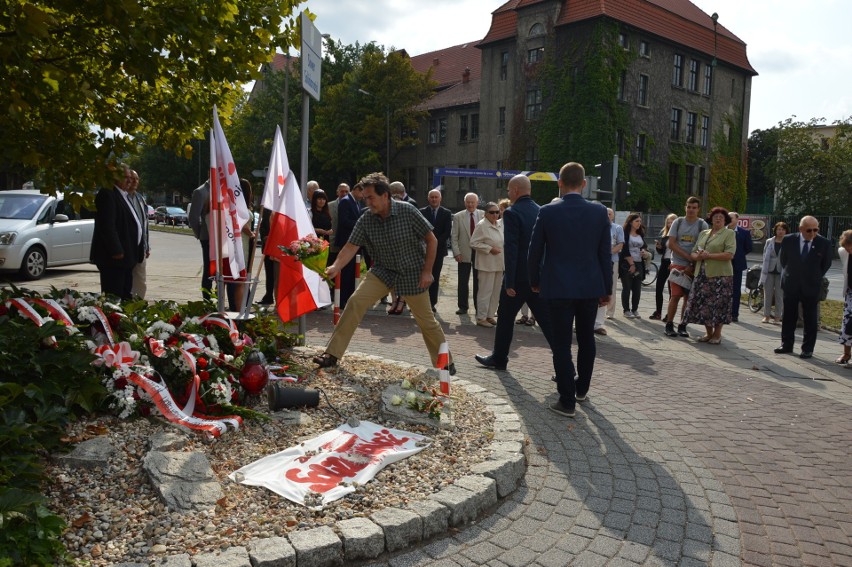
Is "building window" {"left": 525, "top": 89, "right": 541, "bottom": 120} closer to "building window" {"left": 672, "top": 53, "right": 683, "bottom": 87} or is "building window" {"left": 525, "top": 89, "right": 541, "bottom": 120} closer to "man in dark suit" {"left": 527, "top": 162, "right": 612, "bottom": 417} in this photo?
"building window" {"left": 672, "top": 53, "right": 683, "bottom": 87}

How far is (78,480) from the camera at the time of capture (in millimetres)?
3803

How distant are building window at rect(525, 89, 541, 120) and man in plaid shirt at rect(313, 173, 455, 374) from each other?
132 ft

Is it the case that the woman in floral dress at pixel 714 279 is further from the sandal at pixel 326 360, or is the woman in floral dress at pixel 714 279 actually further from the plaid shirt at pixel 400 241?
the sandal at pixel 326 360

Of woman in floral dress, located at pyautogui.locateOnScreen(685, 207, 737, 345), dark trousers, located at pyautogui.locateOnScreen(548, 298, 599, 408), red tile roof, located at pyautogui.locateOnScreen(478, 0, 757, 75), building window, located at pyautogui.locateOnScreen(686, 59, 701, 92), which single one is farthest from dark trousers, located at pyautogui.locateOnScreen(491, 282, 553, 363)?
building window, located at pyautogui.locateOnScreen(686, 59, 701, 92)

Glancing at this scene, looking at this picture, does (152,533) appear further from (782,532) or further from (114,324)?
(782,532)

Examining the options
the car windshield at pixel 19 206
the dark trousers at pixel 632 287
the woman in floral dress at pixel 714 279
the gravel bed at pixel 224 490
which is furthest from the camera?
the car windshield at pixel 19 206

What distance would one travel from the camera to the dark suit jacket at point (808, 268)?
32.3 feet

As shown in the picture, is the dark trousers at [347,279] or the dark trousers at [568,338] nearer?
the dark trousers at [568,338]

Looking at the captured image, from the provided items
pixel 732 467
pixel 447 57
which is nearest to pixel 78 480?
pixel 732 467

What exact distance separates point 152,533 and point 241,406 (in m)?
1.93

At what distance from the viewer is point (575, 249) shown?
6.21m

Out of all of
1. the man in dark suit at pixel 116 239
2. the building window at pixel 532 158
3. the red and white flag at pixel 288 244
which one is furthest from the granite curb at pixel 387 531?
the building window at pixel 532 158

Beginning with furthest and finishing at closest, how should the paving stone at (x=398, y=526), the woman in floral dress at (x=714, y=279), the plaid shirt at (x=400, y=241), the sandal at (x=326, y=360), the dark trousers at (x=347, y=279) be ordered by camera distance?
the dark trousers at (x=347, y=279), the woman in floral dress at (x=714, y=279), the plaid shirt at (x=400, y=241), the sandal at (x=326, y=360), the paving stone at (x=398, y=526)

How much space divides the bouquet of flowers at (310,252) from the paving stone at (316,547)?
10.7 ft
